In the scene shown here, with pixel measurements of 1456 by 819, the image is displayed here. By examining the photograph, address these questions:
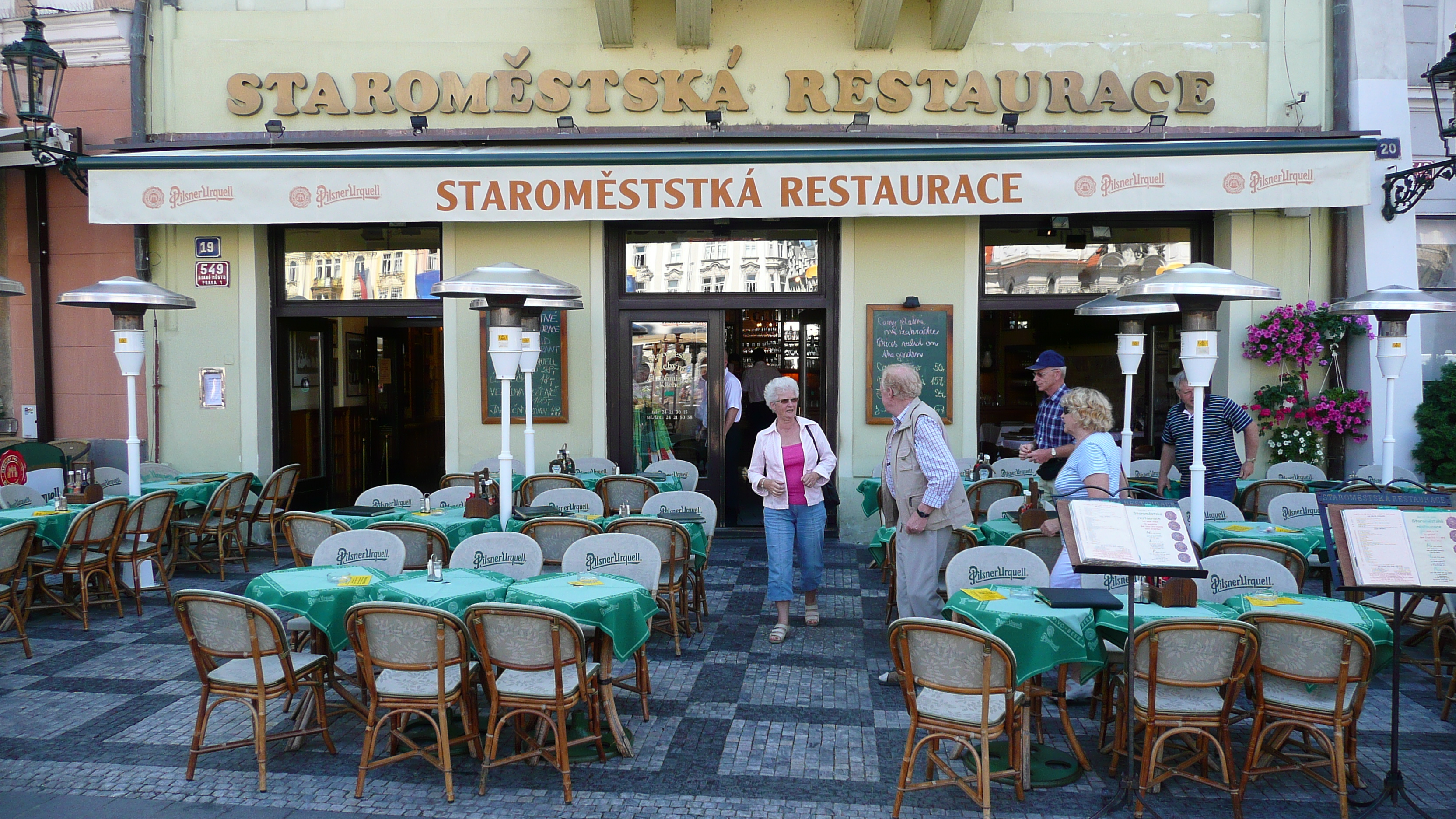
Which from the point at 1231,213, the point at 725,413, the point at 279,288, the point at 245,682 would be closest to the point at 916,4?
the point at 1231,213

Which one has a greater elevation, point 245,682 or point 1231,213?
point 1231,213

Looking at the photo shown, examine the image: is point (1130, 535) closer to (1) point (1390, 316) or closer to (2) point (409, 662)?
(2) point (409, 662)

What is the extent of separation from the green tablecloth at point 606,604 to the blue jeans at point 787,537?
5.38 feet

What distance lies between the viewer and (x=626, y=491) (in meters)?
7.75

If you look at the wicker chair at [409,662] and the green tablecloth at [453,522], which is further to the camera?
the green tablecloth at [453,522]

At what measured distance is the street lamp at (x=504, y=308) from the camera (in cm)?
616

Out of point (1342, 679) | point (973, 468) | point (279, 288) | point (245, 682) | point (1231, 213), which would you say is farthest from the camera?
point (279, 288)

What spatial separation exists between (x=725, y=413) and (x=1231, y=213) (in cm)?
542

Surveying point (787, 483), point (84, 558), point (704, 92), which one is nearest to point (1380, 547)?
point (787, 483)

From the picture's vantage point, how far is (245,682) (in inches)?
166

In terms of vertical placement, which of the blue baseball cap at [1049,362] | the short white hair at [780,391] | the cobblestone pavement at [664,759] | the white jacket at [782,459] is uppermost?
the blue baseball cap at [1049,362]

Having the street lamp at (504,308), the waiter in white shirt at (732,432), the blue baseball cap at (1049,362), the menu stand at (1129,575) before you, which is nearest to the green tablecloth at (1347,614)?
the menu stand at (1129,575)

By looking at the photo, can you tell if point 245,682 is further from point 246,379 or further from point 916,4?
point 916,4

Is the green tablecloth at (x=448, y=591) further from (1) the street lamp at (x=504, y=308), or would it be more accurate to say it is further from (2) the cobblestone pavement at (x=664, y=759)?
(1) the street lamp at (x=504, y=308)
